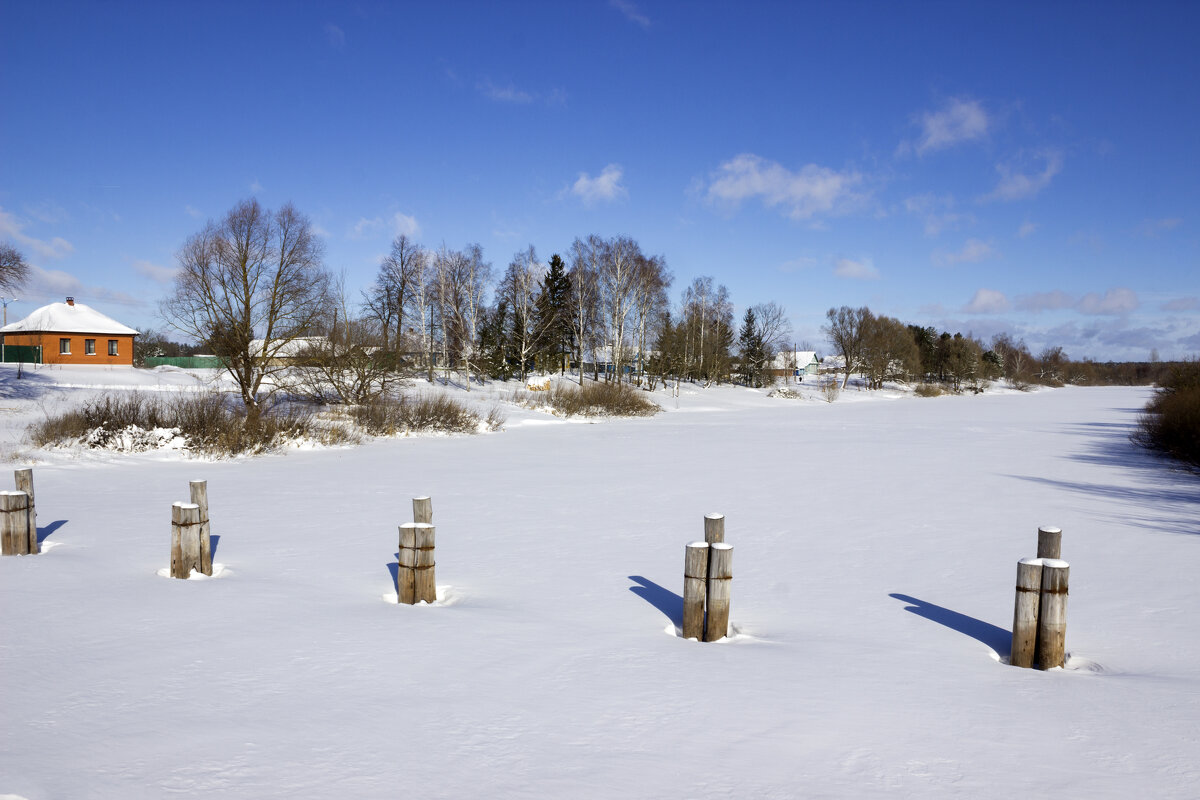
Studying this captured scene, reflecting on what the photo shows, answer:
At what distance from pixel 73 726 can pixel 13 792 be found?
662mm

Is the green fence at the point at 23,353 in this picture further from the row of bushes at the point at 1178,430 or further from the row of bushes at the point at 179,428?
the row of bushes at the point at 1178,430

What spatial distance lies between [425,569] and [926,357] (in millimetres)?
101016

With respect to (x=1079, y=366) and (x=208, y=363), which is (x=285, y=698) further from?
(x=1079, y=366)

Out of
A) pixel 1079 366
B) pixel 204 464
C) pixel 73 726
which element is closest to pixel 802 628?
pixel 73 726

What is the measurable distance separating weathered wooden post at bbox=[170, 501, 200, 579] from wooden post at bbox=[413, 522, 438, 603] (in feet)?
7.05

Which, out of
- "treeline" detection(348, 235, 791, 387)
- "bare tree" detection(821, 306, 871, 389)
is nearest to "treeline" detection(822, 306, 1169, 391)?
"bare tree" detection(821, 306, 871, 389)

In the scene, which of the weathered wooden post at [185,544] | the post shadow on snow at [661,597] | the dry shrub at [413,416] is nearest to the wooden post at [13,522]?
the weathered wooden post at [185,544]

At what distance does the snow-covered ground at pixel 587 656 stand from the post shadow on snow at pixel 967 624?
3cm

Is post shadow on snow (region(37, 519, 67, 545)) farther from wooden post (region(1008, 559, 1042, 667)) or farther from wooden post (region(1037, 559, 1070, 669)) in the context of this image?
wooden post (region(1037, 559, 1070, 669))

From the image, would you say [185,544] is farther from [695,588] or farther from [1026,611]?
[1026,611]

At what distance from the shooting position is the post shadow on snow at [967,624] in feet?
18.4

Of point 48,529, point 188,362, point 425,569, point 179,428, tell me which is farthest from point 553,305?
point 425,569

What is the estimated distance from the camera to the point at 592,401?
116 ft

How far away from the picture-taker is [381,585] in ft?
22.5
